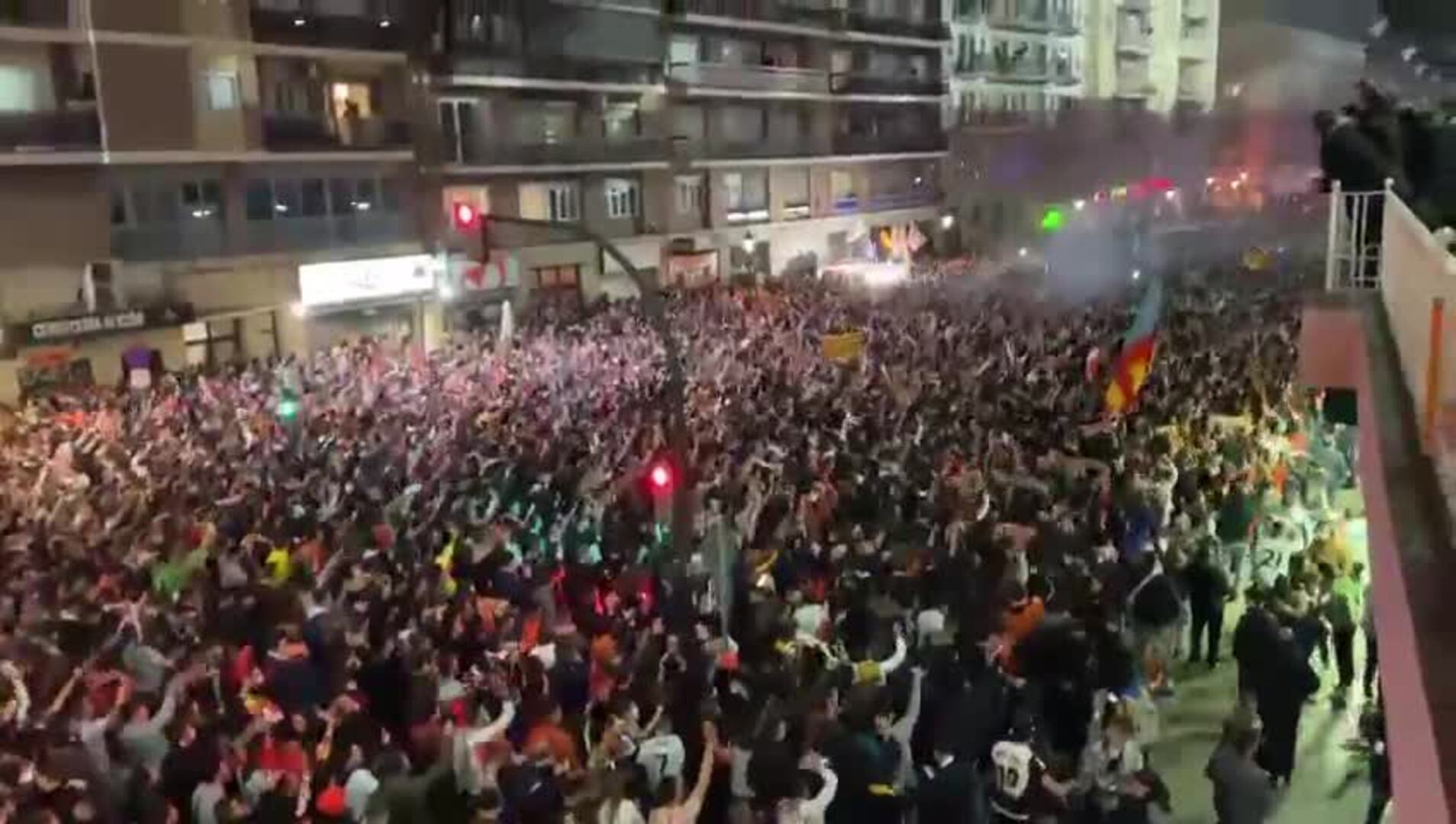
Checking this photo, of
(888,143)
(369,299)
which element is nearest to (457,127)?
(369,299)

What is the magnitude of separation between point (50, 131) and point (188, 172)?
319cm

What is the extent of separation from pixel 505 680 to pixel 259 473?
643 cm

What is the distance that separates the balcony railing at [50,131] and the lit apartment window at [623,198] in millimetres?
16018

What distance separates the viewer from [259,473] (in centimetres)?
1422

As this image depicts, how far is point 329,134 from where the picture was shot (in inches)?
1225

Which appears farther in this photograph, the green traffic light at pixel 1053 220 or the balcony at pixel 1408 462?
the green traffic light at pixel 1053 220

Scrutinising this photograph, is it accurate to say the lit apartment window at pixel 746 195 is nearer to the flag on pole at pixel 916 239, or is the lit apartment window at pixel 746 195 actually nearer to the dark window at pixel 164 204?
the flag on pole at pixel 916 239

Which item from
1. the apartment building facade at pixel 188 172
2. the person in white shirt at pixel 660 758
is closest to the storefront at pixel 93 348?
the apartment building facade at pixel 188 172

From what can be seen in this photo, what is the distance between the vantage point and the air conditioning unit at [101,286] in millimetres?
26266

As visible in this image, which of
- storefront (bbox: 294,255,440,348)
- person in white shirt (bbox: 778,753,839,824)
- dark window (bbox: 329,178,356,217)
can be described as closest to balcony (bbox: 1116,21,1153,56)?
storefront (bbox: 294,255,440,348)

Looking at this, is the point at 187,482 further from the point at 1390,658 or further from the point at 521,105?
the point at 521,105

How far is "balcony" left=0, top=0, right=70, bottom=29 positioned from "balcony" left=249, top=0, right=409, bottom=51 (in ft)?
14.0

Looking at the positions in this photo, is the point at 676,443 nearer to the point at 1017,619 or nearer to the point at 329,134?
the point at 1017,619

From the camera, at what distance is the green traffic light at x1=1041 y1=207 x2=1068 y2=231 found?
154 ft
